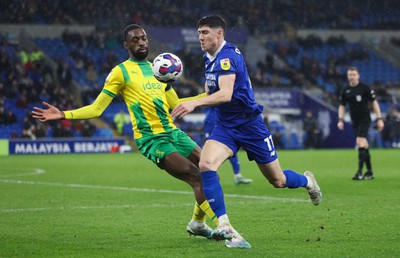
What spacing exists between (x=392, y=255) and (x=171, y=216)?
4266mm

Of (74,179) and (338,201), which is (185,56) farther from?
(338,201)

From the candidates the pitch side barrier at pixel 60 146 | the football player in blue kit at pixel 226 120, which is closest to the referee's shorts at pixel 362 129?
the football player in blue kit at pixel 226 120

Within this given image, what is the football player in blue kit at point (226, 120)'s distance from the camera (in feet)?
26.9

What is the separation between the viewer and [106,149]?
111 feet

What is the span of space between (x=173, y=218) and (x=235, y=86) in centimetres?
294

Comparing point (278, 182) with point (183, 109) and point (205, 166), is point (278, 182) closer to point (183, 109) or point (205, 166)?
point (205, 166)

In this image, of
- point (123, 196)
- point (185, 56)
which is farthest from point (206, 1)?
point (123, 196)

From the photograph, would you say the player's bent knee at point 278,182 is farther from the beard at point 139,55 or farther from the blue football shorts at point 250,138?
the beard at point 139,55

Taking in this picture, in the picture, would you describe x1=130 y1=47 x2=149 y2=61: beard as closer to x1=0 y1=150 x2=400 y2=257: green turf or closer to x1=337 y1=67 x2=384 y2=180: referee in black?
x1=0 y1=150 x2=400 y2=257: green turf

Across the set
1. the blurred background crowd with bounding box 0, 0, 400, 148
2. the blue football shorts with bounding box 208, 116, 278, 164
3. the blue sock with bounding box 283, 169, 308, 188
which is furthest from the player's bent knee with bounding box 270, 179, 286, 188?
the blurred background crowd with bounding box 0, 0, 400, 148

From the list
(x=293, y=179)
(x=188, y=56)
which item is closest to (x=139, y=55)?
(x=293, y=179)

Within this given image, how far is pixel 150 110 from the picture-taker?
9.36m

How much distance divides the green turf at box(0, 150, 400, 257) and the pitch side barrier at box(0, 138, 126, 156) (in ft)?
40.3

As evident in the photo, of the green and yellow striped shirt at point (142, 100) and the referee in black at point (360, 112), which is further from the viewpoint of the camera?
the referee in black at point (360, 112)
